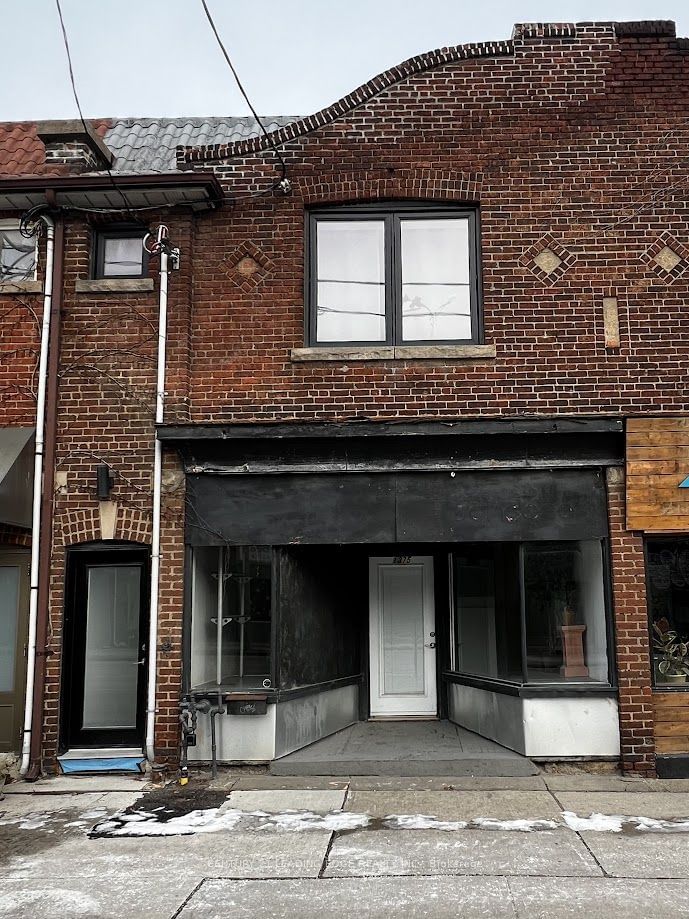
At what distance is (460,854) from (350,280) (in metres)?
6.05

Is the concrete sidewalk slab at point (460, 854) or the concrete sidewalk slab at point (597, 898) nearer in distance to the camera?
the concrete sidewalk slab at point (597, 898)

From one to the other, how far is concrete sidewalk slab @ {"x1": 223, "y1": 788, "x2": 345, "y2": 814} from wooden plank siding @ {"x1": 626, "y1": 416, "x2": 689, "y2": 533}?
4121 millimetres

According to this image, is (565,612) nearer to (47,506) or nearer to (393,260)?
(393,260)

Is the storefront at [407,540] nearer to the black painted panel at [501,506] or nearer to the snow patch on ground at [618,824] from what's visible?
the black painted panel at [501,506]

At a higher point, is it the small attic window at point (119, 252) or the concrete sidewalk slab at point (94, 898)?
the small attic window at point (119, 252)

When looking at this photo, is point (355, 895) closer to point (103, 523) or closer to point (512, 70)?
point (103, 523)

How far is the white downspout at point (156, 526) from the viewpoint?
8883 millimetres

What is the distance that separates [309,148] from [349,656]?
6309mm

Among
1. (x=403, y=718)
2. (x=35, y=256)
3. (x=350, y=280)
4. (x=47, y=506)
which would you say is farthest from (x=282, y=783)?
(x=35, y=256)

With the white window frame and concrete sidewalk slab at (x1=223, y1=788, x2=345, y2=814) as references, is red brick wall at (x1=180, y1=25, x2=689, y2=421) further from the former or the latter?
concrete sidewalk slab at (x1=223, y1=788, x2=345, y2=814)

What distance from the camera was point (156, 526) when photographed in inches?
360

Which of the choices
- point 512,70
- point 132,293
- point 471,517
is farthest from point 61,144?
point 471,517

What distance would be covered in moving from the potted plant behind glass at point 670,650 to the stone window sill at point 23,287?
776 cm

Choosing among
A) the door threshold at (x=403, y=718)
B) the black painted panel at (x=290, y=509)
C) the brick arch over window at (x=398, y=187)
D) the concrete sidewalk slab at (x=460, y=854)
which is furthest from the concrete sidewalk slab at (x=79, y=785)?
the brick arch over window at (x=398, y=187)
